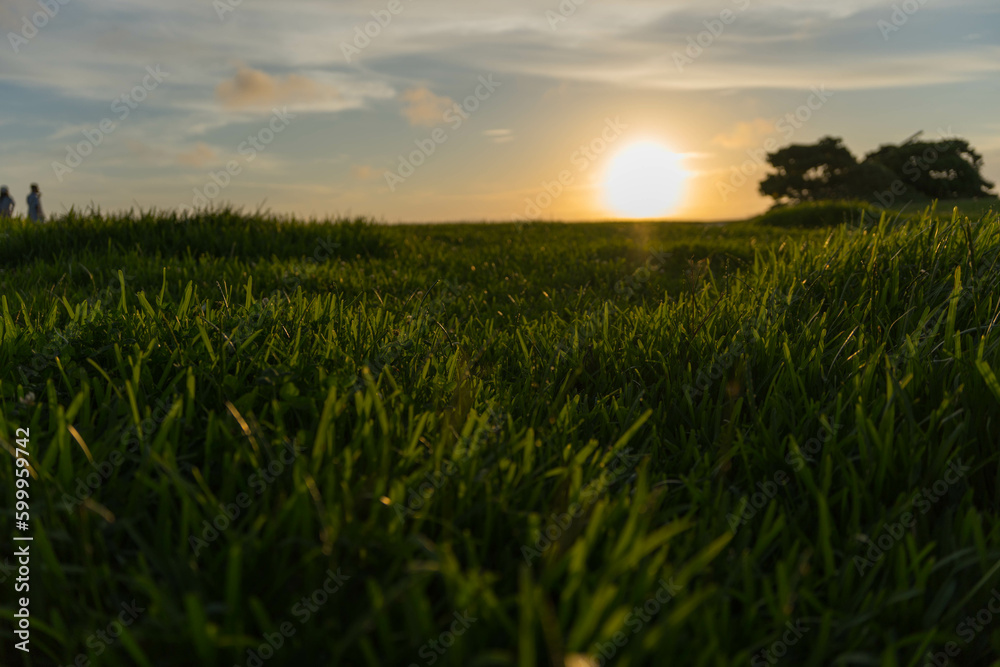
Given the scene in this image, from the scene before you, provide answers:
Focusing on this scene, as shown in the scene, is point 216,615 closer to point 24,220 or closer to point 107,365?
point 107,365

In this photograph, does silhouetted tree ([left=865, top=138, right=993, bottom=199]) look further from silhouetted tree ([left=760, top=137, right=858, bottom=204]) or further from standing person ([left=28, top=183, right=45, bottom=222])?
standing person ([left=28, top=183, right=45, bottom=222])

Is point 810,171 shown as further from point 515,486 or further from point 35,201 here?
point 515,486

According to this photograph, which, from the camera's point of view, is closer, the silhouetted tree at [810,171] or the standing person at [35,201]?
the standing person at [35,201]

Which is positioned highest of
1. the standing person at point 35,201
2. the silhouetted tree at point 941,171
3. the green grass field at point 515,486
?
the silhouetted tree at point 941,171

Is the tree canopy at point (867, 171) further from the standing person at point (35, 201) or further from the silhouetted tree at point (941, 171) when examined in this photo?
the standing person at point (35, 201)

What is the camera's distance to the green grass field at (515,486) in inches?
60.9

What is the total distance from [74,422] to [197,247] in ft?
19.4

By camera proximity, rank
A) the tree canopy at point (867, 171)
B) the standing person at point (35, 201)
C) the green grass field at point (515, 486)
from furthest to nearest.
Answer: the tree canopy at point (867, 171) → the standing person at point (35, 201) → the green grass field at point (515, 486)

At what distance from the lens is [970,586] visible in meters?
1.88

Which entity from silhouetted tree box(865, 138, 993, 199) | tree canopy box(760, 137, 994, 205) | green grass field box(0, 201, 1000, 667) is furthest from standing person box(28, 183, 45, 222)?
silhouetted tree box(865, 138, 993, 199)

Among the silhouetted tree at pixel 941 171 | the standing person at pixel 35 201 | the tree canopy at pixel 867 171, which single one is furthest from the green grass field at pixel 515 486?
the silhouetted tree at pixel 941 171

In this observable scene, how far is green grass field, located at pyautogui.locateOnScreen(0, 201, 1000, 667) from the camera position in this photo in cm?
155

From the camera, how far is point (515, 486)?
209 cm

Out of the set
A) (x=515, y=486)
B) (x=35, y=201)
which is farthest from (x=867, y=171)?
(x=515, y=486)
